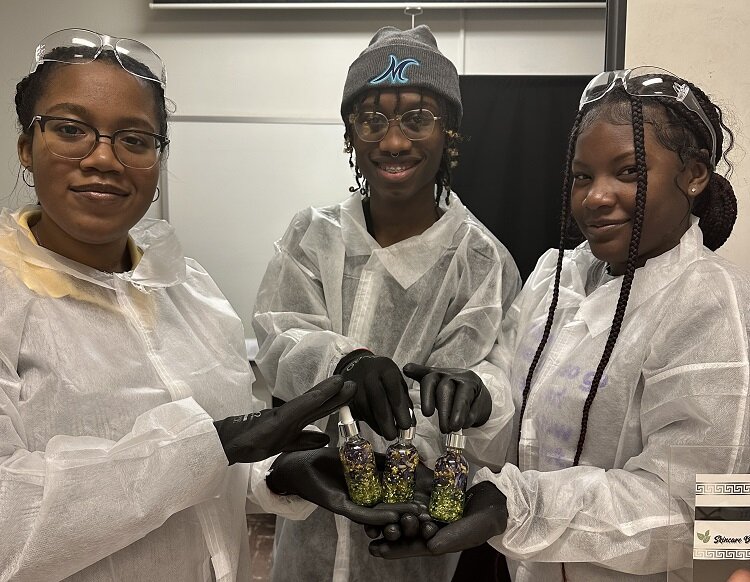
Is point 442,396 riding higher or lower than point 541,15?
lower

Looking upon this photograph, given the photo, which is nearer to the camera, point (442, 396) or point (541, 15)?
point (442, 396)

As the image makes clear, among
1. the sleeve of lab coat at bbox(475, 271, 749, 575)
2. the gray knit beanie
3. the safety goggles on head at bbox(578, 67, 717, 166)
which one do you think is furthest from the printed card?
the gray knit beanie

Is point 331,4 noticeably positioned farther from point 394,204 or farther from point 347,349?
point 347,349

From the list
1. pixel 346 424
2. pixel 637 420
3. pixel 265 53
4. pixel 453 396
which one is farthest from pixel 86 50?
pixel 265 53

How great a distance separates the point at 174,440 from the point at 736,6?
1.65 metres

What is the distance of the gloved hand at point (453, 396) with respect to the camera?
1214mm

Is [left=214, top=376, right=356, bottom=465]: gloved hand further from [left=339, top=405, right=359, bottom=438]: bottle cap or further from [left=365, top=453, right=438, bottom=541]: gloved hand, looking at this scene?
[left=365, top=453, right=438, bottom=541]: gloved hand

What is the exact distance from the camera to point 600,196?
3.94 feet

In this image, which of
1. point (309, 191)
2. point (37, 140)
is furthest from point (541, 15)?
point (37, 140)

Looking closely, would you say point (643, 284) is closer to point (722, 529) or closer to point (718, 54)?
point (722, 529)

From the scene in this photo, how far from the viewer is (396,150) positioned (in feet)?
4.91

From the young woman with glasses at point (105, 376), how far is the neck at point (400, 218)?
52 cm

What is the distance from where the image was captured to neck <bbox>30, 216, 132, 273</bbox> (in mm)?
1148

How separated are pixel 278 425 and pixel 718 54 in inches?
55.9
